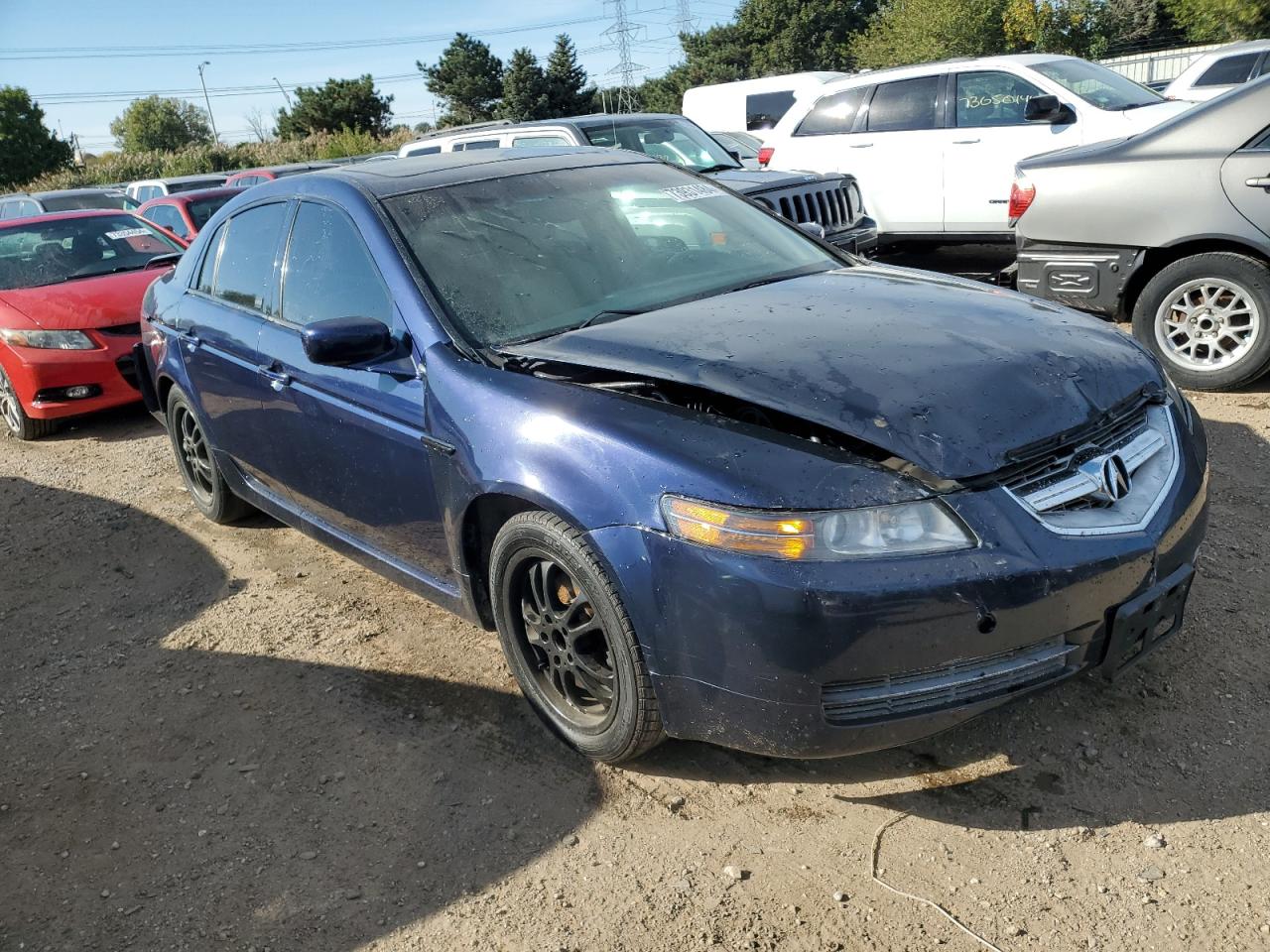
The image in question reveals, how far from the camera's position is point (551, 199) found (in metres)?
3.72

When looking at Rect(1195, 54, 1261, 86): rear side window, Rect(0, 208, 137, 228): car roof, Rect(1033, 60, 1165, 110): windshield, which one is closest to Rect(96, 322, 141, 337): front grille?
Rect(0, 208, 137, 228): car roof

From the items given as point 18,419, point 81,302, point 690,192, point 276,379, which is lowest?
point 18,419

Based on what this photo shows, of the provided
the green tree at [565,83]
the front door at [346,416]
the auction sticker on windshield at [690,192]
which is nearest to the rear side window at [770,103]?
the auction sticker on windshield at [690,192]

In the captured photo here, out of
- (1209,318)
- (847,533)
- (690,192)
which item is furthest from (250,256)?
(1209,318)

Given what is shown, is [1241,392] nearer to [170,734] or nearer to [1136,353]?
[1136,353]

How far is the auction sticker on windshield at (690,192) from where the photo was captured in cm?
409

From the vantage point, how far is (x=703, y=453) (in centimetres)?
248

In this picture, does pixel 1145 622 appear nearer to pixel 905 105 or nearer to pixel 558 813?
pixel 558 813

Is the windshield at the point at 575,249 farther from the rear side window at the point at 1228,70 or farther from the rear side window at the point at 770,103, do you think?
the rear side window at the point at 770,103

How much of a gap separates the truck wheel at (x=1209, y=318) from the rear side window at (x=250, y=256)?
444cm

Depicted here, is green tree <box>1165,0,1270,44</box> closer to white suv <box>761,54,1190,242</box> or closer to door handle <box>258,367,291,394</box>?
white suv <box>761,54,1190,242</box>

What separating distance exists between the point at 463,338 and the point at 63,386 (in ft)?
17.4

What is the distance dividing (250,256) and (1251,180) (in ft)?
15.9

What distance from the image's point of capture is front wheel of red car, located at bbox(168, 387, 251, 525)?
5.05 metres
